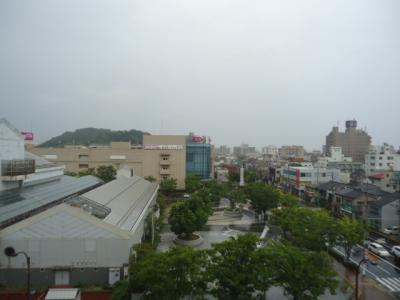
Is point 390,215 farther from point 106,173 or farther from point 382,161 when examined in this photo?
point 106,173

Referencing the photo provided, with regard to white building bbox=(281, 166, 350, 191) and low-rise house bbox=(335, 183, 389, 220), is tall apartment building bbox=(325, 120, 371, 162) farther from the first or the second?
low-rise house bbox=(335, 183, 389, 220)

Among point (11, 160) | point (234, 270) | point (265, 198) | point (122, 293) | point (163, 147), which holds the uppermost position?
point (163, 147)

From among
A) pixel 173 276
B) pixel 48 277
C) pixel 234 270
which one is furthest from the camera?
pixel 48 277

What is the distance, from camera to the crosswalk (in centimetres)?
2009

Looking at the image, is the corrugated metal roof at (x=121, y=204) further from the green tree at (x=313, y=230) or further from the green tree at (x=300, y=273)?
the green tree at (x=313, y=230)

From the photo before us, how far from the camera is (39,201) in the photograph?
24.5 m

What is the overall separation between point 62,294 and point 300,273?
11696mm

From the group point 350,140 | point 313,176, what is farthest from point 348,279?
point 350,140

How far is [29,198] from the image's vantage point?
2441 centimetres

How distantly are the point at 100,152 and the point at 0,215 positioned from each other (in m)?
48.3

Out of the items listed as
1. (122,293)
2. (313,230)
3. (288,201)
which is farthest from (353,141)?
(122,293)

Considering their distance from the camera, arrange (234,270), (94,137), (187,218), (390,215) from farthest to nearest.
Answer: (94,137) → (390,215) → (187,218) → (234,270)

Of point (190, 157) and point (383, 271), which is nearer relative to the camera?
point (383, 271)

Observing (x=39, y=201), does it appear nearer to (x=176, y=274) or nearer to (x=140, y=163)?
(x=176, y=274)
